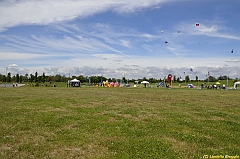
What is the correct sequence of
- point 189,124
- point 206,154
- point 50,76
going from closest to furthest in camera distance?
point 206,154
point 189,124
point 50,76

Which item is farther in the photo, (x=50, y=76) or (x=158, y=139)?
(x=50, y=76)

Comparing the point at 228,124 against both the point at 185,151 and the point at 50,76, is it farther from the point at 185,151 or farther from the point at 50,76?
the point at 50,76

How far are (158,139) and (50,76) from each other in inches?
6198

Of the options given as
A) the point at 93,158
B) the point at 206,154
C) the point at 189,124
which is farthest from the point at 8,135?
the point at 189,124

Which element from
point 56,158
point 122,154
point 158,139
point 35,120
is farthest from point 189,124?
point 35,120

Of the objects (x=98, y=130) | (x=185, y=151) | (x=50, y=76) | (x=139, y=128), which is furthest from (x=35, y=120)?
(x=50, y=76)

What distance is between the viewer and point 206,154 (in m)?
7.93

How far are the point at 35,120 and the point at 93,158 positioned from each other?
7424 millimetres

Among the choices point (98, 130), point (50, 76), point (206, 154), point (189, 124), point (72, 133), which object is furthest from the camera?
point (50, 76)

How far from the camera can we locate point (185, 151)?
27.0 ft

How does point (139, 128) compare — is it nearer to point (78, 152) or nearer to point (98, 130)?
point (98, 130)

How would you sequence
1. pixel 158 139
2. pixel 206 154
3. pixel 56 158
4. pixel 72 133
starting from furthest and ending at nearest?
1. pixel 72 133
2. pixel 158 139
3. pixel 206 154
4. pixel 56 158

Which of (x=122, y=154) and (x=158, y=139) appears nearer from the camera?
(x=122, y=154)

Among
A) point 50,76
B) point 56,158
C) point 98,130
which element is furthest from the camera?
point 50,76
